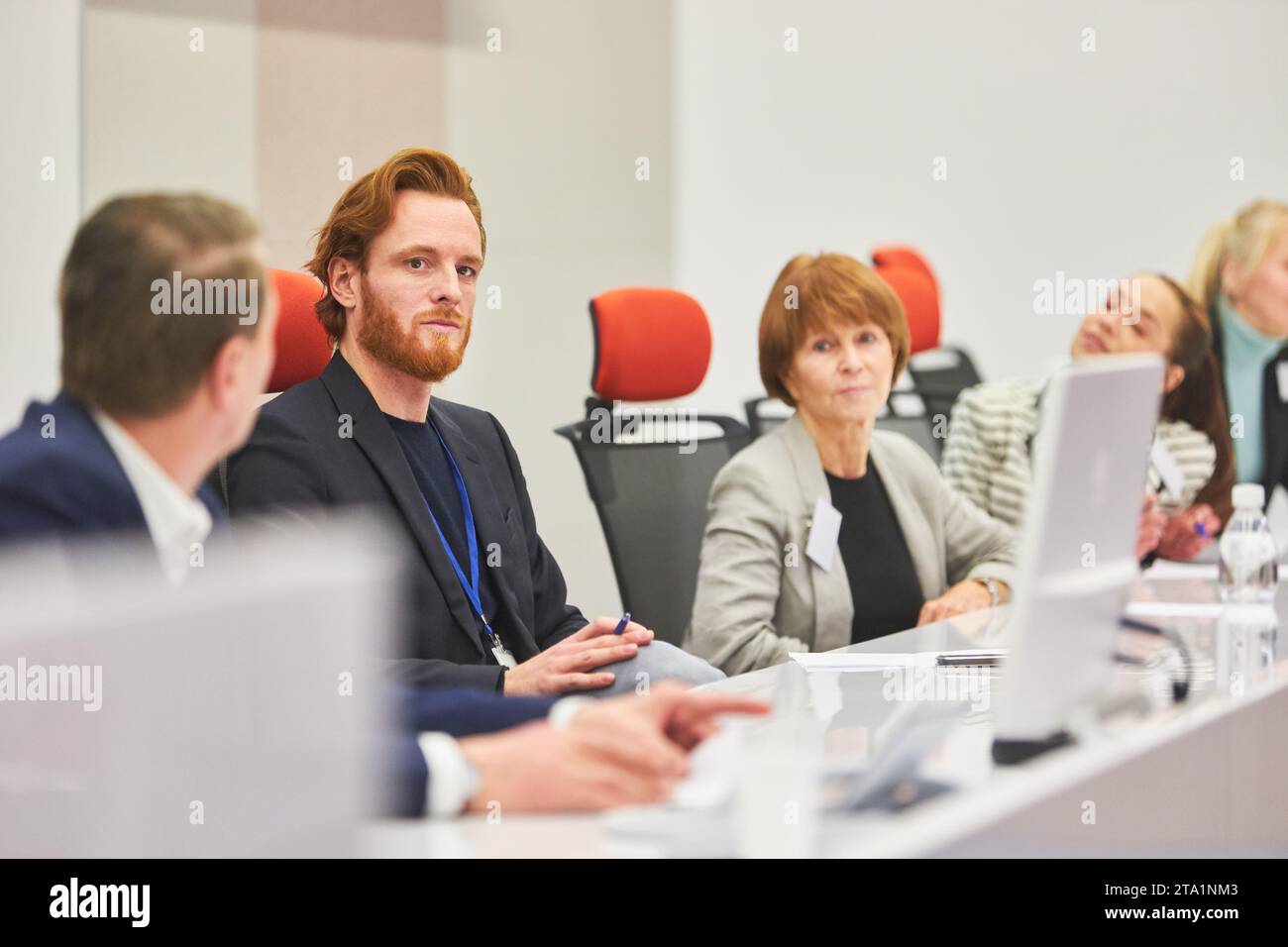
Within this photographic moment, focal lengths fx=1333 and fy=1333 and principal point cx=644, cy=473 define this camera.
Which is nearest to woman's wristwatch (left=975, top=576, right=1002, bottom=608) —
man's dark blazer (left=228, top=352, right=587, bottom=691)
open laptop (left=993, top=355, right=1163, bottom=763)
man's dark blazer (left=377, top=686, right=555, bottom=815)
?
man's dark blazer (left=228, top=352, right=587, bottom=691)

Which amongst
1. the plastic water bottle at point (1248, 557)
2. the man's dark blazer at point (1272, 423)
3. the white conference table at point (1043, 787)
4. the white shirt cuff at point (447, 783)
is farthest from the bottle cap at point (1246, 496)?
the white shirt cuff at point (447, 783)

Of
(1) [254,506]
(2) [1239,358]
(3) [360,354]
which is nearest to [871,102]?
(2) [1239,358]

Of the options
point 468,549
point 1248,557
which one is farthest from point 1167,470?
point 468,549

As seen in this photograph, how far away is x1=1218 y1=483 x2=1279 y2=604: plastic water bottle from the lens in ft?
8.33

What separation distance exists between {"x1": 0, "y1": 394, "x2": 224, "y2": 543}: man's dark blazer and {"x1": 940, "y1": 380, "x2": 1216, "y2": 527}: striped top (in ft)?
7.92

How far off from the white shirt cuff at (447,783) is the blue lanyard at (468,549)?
0.92m

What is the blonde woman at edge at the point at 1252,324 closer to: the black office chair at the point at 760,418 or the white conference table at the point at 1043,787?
the black office chair at the point at 760,418

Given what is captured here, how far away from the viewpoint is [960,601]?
271cm

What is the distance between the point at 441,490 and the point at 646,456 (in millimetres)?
649

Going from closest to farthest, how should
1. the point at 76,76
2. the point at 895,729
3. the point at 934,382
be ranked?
1. the point at 895,729
2. the point at 76,76
3. the point at 934,382

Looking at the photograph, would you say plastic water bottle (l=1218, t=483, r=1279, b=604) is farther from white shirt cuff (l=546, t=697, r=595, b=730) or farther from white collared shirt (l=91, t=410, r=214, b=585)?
white collared shirt (l=91, t=410, r=214, b=585)
